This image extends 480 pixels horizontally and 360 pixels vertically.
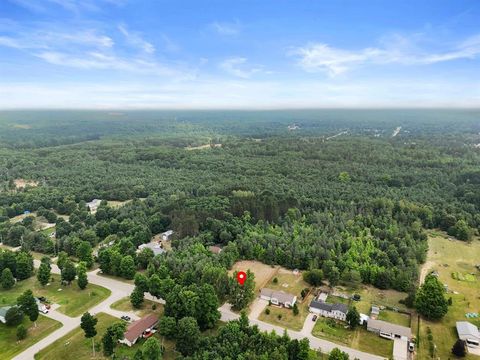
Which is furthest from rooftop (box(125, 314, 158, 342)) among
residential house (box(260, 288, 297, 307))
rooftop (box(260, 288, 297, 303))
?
rooftop (box(260, 288, 297, 303))

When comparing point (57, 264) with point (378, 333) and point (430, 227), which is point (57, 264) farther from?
point (430, 227)

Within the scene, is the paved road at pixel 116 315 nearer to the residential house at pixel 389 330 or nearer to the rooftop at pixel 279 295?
the residential house at pixel 389 330

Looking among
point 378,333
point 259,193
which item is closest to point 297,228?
point 259,193

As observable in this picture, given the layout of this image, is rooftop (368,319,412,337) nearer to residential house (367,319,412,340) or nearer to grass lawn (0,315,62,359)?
residential house (367,319,412,340)

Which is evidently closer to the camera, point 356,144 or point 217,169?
point 217,169

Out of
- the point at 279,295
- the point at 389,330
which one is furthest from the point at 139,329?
the point at 389,330

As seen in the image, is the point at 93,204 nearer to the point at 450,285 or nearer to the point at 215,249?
the point at 215,249

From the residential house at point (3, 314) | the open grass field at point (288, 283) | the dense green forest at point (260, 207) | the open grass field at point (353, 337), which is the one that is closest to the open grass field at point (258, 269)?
the open grass field at point (288, 283)
